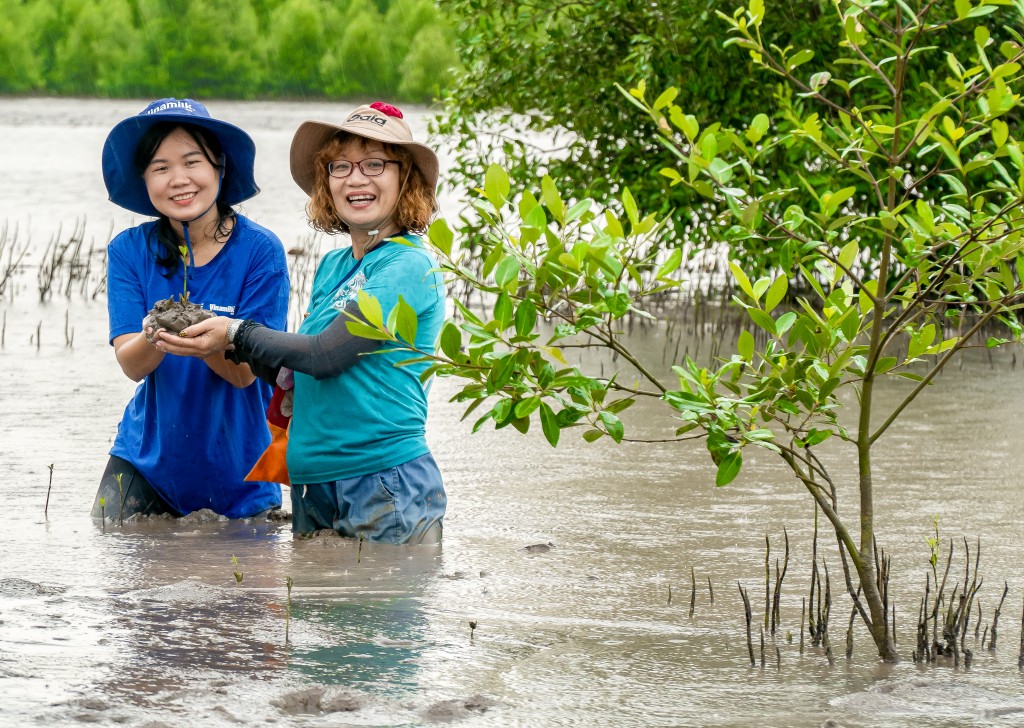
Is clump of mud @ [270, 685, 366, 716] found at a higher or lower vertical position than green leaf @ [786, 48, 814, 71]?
lower

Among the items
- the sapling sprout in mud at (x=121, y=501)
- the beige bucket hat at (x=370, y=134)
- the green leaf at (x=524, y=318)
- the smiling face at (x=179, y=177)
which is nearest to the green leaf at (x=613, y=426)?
the green leaf at (x=524, y=318)

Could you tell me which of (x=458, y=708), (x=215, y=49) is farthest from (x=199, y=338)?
(x=215, y=49)

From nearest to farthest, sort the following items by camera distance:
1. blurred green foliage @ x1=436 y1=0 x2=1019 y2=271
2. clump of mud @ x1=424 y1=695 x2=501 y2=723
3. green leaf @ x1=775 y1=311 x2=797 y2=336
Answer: clump of mud @ x1=424 y1=695 x2=501 y2=723
green leaf @ x1=775 y1=311 x2=797 y2=336
blurred green foliage @ x1=436 y1=0 x2=1019 y2=271

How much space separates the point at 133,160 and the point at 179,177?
0.64 feet

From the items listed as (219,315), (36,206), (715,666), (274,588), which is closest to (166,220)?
(219,315)

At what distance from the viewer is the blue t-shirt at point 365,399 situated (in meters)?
4.21

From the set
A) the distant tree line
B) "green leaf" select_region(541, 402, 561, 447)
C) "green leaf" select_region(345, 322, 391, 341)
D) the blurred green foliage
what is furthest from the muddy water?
the distant tree line

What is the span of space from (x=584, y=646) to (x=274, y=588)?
97 centimetres

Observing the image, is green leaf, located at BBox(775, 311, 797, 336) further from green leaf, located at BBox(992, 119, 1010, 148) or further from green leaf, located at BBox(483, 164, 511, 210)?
green leaf, located at BBox(483, 164, 511, 210)

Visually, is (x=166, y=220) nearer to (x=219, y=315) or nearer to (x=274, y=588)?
(x=219, y=315)

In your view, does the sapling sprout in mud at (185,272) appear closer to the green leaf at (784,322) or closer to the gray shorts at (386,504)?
the gray shorts at (386,504)

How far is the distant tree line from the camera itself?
2087 inches

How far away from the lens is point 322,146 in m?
4.44

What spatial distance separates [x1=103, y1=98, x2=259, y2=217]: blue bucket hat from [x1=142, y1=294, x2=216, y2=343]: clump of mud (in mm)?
577
